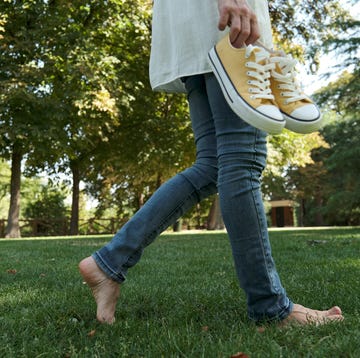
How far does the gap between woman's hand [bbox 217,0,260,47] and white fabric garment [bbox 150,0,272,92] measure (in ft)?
0.55

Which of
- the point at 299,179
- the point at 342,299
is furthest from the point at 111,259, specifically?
the point at 299,179

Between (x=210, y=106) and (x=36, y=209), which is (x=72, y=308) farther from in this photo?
(x=36, y=209)

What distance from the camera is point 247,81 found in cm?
175

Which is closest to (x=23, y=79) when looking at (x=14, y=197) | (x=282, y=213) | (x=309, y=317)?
(x=14, y=197)

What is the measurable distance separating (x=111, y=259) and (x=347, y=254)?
145 inches

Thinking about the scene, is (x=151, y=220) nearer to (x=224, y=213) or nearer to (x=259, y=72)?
(x=224, y=213)

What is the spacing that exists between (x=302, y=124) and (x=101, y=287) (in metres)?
1.01

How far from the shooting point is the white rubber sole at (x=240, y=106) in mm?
1632

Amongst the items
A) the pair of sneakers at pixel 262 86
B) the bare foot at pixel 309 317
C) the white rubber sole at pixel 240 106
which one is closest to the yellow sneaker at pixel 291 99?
the pair of sneakers at pixel 262 86

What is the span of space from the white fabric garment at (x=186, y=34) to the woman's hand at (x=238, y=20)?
17cm

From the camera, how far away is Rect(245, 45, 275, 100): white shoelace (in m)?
1.72

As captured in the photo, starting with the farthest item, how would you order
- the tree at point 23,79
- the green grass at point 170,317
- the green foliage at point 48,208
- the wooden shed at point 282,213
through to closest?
the wooden shed at point 282,213 < the green foliage at point 48,208 < the tree at point 23,79 < the green grass at point 170,317

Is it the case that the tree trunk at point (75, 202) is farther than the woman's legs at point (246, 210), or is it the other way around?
the tree trunk at point (75, 202)

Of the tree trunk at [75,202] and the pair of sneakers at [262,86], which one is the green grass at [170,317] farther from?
the tree trunk at [75,202]
